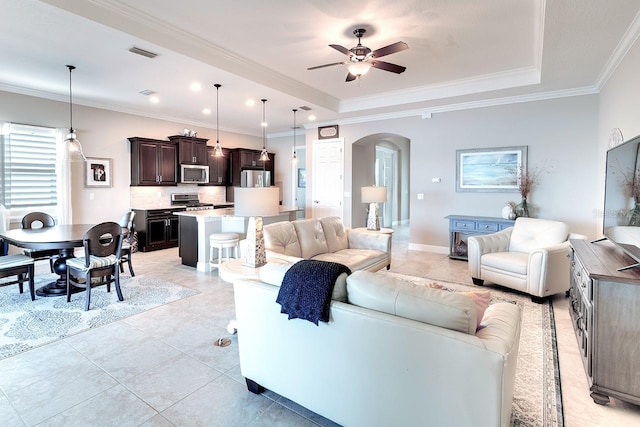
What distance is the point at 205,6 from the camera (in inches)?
125

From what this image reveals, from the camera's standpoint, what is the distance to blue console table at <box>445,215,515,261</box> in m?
5.52

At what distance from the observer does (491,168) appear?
593cm

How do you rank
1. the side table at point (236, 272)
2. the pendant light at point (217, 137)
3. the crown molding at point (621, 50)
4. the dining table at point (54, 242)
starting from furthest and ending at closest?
the pendant light at point (217, 137) → the dining table at point (54, 242) → the crown molding at point (621, 50) → the side table at point (236, 272)

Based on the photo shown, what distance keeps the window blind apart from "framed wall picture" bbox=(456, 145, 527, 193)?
7200 millimetres

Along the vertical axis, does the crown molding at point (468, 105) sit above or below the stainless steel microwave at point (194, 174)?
above

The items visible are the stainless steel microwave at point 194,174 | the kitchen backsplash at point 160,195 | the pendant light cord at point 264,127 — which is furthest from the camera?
the stainless steel microwave at point 194,174

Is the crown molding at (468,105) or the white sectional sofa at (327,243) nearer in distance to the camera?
the white sectional sofa at (327,243)

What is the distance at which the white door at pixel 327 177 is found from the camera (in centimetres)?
770

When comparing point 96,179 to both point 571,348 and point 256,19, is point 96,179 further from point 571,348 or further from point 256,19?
point 571,348

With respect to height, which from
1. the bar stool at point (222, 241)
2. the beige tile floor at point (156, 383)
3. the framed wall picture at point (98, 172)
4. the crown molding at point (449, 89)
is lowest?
the beige tile floor at point (156, 383)

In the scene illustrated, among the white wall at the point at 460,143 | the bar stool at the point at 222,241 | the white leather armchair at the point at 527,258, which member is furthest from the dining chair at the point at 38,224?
the white leather armchair at the point at 527,258

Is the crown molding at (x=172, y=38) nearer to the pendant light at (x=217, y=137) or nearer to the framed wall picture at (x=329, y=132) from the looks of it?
the pendant light at (x=217, y=137)

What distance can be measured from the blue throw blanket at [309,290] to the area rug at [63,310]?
2.49m

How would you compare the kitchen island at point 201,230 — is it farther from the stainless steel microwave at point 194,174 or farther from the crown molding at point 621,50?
the crown molding at point 621,50
